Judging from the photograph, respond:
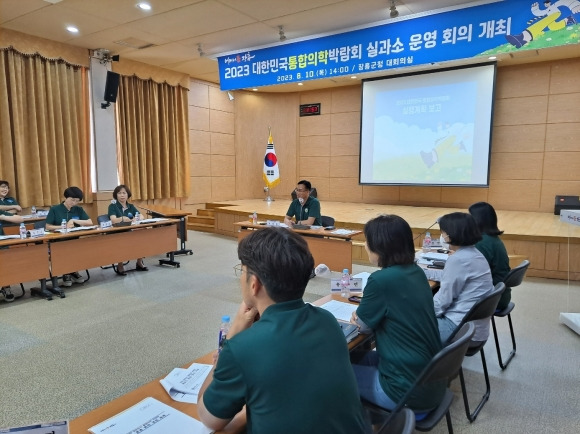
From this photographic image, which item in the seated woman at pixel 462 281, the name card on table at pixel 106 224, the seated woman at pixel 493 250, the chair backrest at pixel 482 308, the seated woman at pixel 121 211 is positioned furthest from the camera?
the seated woman at pixel 121 211

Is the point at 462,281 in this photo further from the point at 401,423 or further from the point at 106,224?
the point at 106,224

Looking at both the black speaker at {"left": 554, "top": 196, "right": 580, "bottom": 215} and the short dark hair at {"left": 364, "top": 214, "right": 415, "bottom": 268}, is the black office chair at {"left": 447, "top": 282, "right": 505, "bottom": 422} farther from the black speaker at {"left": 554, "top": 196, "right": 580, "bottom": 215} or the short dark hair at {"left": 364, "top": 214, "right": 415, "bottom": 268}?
the black speaker at {"left": 554, "top": 196, "right": 580, "bottom": 215}

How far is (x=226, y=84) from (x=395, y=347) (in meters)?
4.83

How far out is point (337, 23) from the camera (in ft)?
17.6

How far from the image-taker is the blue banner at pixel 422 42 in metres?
3.41

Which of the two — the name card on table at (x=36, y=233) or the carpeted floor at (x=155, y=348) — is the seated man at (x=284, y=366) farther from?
the name card on table at (x=36, y=233)

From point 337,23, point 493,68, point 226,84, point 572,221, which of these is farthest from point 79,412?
point 493,68

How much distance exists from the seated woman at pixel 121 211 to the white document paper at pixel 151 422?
4164 mm

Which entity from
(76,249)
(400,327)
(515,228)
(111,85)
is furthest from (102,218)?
(515,228)

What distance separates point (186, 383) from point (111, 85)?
662cm

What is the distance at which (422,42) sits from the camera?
156 inches

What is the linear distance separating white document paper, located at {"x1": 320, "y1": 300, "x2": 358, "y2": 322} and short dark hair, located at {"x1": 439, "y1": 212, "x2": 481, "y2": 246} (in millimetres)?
668

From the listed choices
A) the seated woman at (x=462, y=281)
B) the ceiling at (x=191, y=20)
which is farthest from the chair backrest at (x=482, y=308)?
the ceiling at (x=191, y=20)

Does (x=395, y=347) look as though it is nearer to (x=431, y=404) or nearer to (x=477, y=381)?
(x=431, y=404)
